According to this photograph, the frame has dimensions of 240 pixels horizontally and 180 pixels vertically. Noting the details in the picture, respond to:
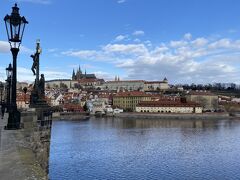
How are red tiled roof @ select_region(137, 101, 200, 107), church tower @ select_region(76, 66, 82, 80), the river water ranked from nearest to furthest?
the river water → red tiled roof @ select_region(137, 101, 200, 107) → church tower @ select_region(76, 66, 82, 80)

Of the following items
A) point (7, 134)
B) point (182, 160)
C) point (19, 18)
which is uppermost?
point (19, 18)

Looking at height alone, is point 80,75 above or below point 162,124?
above

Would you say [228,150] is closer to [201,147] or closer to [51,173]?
[201,147]

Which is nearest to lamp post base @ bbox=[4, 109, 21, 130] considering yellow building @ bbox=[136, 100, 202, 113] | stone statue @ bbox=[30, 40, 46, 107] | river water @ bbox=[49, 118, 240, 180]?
stone statue @ bbox=[30, 40, 46, 107]

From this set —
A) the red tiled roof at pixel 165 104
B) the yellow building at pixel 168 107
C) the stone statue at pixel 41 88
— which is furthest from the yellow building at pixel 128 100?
the stone statue at pixel 41 88

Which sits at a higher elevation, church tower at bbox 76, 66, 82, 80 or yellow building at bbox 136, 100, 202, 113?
church tower at bbox 76, 66, 82, 80

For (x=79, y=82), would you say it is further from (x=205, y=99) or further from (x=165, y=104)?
(x=165, y=104)

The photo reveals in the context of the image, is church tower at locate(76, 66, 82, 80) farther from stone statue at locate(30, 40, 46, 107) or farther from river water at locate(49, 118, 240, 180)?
stone statue at locate(30, 40, 46, 107)

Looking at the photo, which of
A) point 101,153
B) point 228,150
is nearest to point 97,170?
point 101,153

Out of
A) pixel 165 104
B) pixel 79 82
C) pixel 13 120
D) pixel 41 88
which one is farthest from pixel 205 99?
pixel 13 120

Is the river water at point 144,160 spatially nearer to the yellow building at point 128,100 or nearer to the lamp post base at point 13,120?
the lamp post base at point 13,120

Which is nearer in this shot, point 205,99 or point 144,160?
point 144,160

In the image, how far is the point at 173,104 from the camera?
9631 centimetres

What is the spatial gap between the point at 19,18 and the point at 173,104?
91.4m
